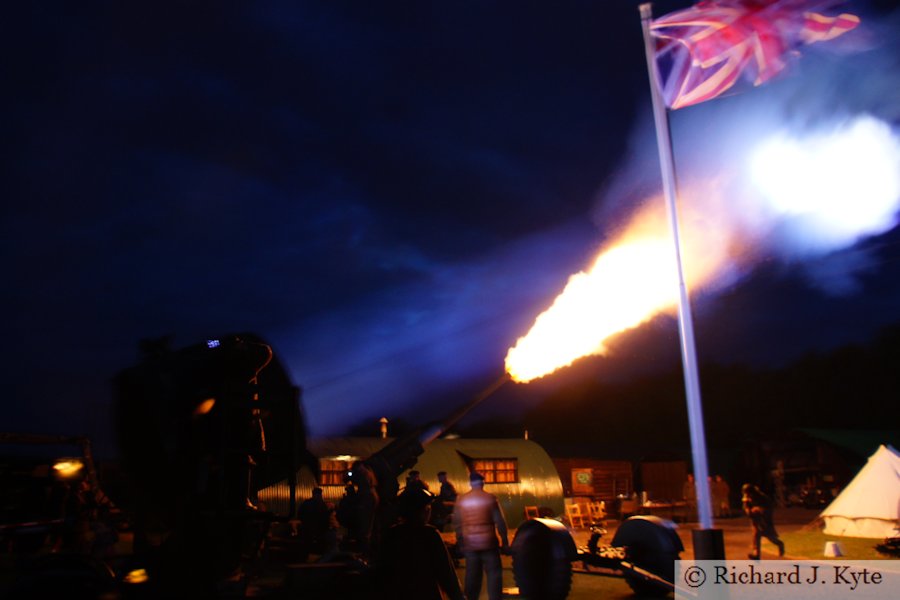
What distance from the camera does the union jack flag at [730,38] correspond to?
417 inches

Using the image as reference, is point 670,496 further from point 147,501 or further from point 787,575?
point 147,501

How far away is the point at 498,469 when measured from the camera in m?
30.9

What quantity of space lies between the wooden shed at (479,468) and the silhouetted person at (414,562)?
2276cm

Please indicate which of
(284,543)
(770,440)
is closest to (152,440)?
(284,543)

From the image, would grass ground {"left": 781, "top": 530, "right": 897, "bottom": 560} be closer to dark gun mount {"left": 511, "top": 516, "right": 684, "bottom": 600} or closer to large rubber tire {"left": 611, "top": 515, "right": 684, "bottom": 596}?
large rubber tire {"left": 611, "top": 515, "right": 684, "bottom": 596}

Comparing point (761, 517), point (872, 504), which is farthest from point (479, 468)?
point (761, 517)

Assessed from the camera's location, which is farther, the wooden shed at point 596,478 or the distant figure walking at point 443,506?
the wooden shed at point 596,478

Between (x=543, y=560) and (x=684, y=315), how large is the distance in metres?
4.12

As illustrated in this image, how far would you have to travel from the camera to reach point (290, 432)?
7.61 meters

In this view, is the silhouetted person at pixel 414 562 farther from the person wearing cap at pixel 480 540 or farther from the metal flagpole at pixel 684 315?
the person wearing cap at pixel 480 540

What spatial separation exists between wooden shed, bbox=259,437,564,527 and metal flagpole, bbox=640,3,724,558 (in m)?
20.4

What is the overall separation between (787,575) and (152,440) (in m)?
12.4

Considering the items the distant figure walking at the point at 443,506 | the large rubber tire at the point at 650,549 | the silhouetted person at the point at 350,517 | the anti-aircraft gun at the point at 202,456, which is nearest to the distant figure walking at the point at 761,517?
the large rubber tire at the point at 650,549

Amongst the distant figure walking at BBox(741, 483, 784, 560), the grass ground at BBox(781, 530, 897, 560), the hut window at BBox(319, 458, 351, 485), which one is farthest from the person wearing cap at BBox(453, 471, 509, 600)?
the hut window at BBox(319, 458, 351, 485)
